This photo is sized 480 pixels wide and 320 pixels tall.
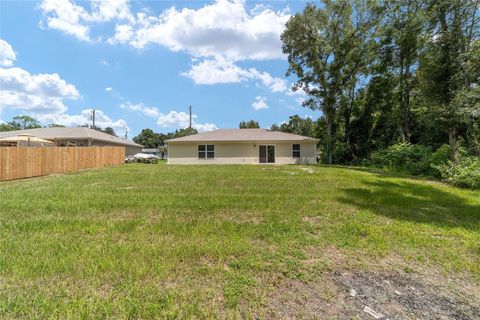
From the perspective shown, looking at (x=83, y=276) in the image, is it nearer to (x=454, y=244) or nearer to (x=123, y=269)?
(x=123, y=269)

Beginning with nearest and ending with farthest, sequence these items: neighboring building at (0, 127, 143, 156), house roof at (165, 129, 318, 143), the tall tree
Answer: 1. the tall tree
2. house roof at (165, 129, 318, 143)
3. neighboring building at (0, 127, 143, 156)

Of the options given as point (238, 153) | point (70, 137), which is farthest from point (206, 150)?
point (70, 137)

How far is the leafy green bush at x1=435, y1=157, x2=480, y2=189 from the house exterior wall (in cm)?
1153

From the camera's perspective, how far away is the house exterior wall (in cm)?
2195

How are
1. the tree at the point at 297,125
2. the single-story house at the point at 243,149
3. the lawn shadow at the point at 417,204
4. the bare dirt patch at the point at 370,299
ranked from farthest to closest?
1. the tree at the point at 297,125
2. the single-story house at the point at 243,149
3. the lawn shadow at the point at 417,204
4. the bare dirt patch at the point at 370,299

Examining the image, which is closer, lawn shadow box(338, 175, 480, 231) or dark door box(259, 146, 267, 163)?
lawn shadow box(338, 175, 480, 231)

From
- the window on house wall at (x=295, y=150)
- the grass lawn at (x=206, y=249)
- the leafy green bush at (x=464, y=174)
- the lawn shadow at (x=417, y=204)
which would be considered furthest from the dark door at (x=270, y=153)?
the grass lawn at (x=206, y=249)

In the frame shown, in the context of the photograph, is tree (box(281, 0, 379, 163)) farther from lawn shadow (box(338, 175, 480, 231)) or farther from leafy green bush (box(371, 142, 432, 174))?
lawn shadow (box(338, 175, 480, 231))

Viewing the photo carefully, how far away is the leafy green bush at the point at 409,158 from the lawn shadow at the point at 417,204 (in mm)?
5139

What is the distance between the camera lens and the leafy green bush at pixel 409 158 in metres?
13.5

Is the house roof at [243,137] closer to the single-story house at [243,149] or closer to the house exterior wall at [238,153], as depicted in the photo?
the single-story house at [243,149]

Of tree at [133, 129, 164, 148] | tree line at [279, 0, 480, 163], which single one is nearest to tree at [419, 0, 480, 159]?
tree line at [279, 0, 480, 163]

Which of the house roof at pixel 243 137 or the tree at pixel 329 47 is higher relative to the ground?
Result: the tree at pixel 329 47

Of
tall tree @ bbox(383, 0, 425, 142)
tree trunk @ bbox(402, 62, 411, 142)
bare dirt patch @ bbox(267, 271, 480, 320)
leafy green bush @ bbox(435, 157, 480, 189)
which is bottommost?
bare dirt patch @ bbox(267, 271, 480, 320)
